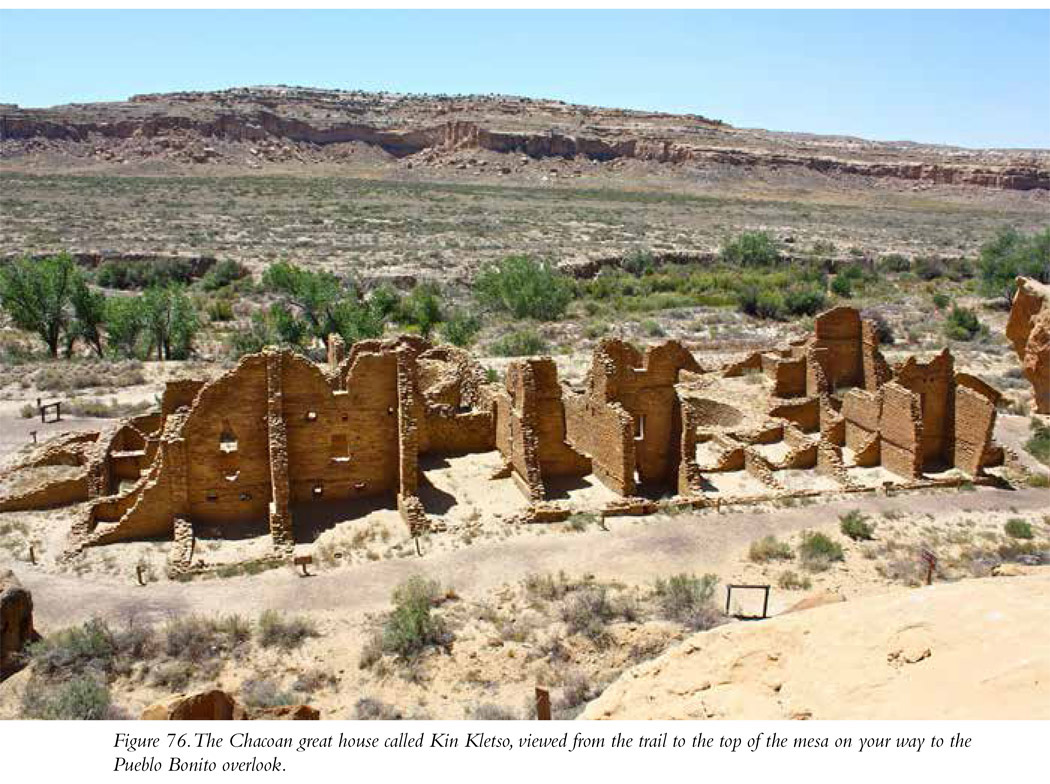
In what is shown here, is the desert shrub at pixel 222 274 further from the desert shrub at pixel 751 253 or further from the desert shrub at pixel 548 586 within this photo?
the desert shrub at pixel 548 586

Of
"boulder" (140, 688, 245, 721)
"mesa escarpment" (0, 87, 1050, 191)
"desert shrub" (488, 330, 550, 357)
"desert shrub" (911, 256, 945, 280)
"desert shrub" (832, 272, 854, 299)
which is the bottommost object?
"boulder" (140, 688, 245, 721)

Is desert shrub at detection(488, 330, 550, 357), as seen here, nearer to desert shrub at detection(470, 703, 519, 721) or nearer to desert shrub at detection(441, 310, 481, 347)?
desert shrub at detection(441, 310, 481, 347)

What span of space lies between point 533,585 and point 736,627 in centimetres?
759

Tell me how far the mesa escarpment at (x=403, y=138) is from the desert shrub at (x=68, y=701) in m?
103

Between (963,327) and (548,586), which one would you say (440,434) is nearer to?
(548,586)

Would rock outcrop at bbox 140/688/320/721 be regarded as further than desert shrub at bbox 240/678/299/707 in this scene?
No

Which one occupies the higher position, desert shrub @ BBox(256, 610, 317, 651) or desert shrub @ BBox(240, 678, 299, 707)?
desert shrub @ BBox(256, 610, 317, 651)

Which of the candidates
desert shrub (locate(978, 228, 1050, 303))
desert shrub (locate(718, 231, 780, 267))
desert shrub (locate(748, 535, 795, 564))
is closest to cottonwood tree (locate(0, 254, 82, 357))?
desert shrub (locate(748, 535, 795, 564))

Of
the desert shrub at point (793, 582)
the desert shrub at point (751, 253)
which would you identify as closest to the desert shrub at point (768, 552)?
the desert shrub at point (793, 582)

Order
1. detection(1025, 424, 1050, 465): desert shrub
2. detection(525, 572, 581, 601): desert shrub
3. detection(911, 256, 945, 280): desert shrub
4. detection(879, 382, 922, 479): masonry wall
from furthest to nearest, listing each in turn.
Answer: detection(911, 256, 945, 280): desert shrub, detection(1025, 424, 1050, 465): desert shrub, detection(879, 382, 922, 479): masonry wall, detection(525, 572, 581, 601): desert shrub

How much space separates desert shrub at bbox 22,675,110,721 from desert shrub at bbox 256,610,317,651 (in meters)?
2.31

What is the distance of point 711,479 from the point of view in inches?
805

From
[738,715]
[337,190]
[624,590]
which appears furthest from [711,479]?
[337,190]

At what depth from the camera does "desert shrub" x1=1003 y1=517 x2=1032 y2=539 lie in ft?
57.0
